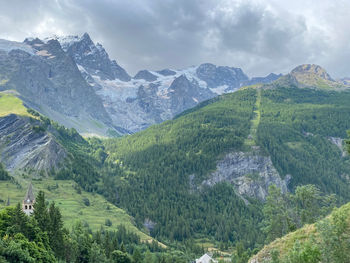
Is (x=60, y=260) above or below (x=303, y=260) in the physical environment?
below

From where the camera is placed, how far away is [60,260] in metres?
99.1

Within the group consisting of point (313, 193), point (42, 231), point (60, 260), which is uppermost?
point (313, 193)

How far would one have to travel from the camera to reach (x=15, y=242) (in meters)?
81.9

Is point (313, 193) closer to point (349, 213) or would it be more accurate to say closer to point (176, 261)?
point (349, 213)

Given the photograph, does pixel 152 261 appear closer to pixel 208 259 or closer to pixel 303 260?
pixel 208 259

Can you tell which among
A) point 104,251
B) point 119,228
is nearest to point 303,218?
point 104,251

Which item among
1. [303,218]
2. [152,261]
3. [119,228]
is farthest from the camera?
[119,228]

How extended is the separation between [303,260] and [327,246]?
204 inches

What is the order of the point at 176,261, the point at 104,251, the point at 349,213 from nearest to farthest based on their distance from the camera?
the point at 349,213 → the point at 104,251 → the point at 176,261

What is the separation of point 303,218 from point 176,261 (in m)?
60.6

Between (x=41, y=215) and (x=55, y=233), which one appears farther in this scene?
(x=55, y=233)

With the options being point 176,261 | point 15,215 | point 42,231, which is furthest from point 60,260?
point 176,261

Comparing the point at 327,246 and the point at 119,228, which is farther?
the point at 119,228

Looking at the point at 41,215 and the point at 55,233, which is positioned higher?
the point at 41,215
